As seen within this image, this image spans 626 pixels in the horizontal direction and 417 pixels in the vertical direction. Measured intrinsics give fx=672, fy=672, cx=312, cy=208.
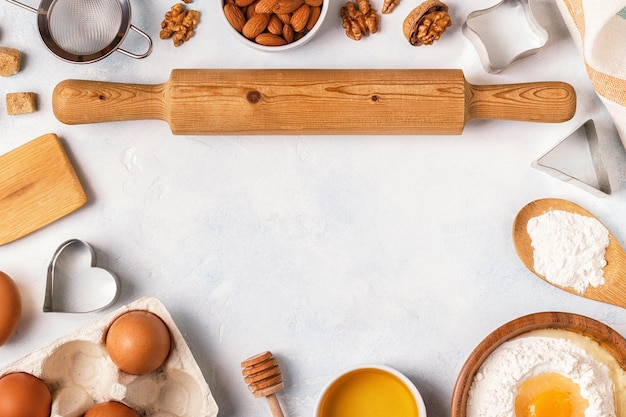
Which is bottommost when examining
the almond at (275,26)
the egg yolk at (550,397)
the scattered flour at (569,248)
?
the egg yolk at (550,397)

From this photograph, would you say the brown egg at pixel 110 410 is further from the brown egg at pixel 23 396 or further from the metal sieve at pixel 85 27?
the metal sieve at pixel 85 27

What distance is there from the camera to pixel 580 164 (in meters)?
1.32

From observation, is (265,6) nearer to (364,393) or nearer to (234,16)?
(234,16)

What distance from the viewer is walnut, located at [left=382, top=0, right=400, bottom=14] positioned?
1297mm

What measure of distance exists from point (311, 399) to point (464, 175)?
20.8 inches

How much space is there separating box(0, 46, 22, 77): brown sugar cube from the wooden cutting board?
0.15m

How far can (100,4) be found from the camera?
1300 millimetres

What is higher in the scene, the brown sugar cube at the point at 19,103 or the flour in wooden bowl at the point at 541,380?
the brown sugar cube at the point at 19,103

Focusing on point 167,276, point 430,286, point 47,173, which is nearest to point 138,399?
point 167,276

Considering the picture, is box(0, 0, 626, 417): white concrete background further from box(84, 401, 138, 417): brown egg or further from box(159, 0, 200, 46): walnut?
box(84, 401, 138, 417): brown egg

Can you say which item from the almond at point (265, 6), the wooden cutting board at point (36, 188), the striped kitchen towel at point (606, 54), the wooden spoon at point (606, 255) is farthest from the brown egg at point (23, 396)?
the striped kitchen towel at point (606, 54)

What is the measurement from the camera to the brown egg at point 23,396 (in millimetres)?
1148

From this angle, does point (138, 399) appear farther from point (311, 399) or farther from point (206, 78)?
point (206, 78)

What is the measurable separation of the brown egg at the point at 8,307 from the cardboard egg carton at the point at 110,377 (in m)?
0.06
